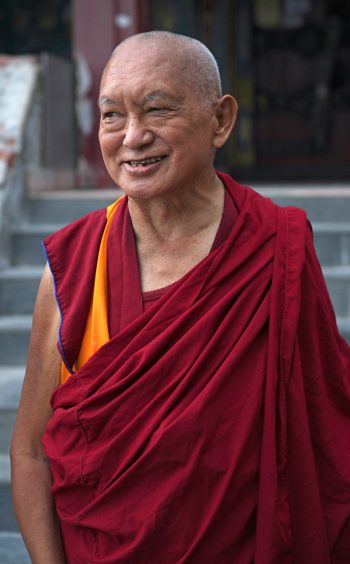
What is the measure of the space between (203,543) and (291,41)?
6.66 meters

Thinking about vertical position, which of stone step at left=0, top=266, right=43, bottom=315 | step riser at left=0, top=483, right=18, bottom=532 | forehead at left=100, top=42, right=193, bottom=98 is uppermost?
forehead at left=100, top=42, right=193, bottom=98

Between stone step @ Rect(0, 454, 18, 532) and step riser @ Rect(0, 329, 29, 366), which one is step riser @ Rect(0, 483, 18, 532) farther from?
step riser @ Rect(0, 329, 29, 366)

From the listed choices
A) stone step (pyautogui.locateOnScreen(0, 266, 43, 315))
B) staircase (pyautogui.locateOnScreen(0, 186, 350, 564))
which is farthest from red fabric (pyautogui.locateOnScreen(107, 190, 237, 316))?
stone step (pyautogui.locateOnScreen(0, 266, 43, 315))

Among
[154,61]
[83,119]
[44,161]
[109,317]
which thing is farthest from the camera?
[83,119]

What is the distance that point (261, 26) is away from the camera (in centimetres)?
745

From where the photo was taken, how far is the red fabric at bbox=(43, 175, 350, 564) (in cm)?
155

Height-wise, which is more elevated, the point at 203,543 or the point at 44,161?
the point at 203,543

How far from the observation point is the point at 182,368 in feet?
5.18

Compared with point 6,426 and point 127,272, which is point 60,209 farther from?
point 127,272

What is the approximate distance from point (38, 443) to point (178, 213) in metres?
0.60

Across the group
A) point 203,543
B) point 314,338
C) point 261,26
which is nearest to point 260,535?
point 203,543

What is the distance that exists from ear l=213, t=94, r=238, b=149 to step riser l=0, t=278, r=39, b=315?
2.31 metres

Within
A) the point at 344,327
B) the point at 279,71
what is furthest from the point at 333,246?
the point at 279,71

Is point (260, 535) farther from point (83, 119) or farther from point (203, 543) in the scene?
point (83, 119)
